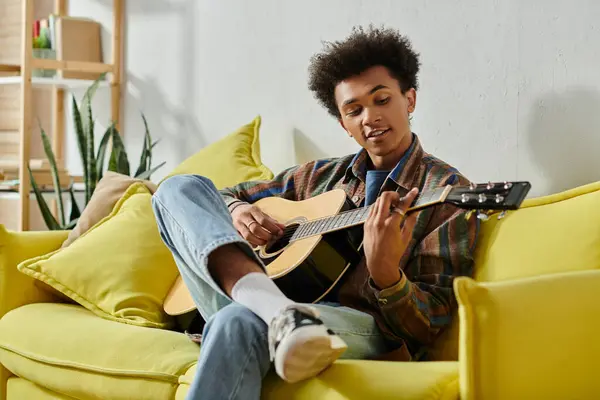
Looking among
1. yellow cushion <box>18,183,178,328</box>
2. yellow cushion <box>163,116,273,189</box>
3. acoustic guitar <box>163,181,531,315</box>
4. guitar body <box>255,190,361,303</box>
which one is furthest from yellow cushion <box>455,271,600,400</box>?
yellow cushion <box>163,116,273,189</box>

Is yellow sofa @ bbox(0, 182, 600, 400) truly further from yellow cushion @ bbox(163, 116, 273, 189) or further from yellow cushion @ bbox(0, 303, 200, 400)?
yellow cushion @ bbox(163, 116, 273, 189)

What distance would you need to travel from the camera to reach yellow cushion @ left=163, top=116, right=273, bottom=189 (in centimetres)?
272

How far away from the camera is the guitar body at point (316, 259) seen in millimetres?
1962

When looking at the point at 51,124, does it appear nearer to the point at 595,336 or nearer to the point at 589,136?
the point at 589,136

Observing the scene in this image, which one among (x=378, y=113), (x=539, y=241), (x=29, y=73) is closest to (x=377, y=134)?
(x=378, y=113)

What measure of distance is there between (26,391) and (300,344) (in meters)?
1.24

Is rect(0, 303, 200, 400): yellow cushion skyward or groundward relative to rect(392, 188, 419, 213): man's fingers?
groundward

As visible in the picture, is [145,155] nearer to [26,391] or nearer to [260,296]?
[26,391]

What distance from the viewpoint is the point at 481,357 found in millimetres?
1374

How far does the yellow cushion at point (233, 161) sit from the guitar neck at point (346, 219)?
67 cm

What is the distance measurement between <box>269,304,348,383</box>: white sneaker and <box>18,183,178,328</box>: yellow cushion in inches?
33.0

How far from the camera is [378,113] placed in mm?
2111

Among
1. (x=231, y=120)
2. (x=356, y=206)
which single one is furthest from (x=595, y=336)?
(x=231, y=120)

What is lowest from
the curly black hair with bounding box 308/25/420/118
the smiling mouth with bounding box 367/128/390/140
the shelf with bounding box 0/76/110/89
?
the smiling mouth with bounding box 367/128/390/140
